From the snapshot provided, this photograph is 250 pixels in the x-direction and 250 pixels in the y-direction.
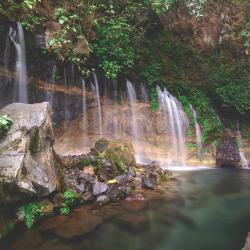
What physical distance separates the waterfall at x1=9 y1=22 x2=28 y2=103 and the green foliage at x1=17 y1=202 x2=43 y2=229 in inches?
219

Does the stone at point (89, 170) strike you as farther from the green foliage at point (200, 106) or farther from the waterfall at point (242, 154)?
the waterfall at point (242, 154)

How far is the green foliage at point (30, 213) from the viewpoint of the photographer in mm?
6367

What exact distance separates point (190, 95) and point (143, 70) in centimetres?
286

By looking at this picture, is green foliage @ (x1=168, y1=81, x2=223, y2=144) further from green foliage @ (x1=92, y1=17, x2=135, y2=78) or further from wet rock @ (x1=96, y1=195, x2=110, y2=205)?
wet rock @ (x1=96, y1=195, x2=110, y2=205)

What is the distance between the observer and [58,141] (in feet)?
41.8

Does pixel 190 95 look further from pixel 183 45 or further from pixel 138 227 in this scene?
pixel 138 227

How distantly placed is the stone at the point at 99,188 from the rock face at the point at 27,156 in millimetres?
1118

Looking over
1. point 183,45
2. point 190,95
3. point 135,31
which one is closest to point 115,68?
point 135,31

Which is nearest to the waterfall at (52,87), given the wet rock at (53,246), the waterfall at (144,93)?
the waterfall at (144,93)

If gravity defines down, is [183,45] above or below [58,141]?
above

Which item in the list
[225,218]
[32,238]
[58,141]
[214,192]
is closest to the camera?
[32,238]

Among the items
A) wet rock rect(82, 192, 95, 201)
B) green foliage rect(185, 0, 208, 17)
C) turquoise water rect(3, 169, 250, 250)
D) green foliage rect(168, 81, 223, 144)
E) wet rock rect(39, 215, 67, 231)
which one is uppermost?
green foliage rect(185, 0, 208, 17)

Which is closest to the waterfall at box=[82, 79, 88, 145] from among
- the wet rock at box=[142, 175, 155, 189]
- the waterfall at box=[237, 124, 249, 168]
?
the wet rock at box=[142, 175, 155, 189]

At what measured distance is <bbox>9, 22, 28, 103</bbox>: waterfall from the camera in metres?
11.0
